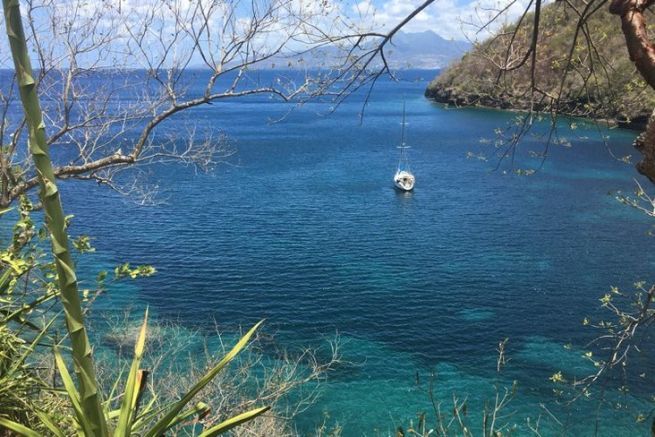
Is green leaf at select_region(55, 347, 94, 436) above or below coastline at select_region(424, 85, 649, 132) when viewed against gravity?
below

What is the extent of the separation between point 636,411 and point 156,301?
1416 centimetres

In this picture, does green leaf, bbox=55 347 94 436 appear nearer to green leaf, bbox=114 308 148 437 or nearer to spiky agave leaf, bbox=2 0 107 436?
green leaf, bbox=114 308 148 437

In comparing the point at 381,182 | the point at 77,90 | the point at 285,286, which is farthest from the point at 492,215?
the point at 77,90

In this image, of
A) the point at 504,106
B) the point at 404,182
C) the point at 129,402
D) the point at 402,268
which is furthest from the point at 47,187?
the point at 404,182

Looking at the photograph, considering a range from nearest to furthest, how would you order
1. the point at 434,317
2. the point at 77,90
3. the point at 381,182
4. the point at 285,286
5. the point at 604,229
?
1. the point at 77,90
2. the point at 434,317
3. the point at 285,286
4. the point at 604,229
5. the point at 381,182

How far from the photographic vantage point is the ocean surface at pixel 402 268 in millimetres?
15039

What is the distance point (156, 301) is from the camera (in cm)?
1966

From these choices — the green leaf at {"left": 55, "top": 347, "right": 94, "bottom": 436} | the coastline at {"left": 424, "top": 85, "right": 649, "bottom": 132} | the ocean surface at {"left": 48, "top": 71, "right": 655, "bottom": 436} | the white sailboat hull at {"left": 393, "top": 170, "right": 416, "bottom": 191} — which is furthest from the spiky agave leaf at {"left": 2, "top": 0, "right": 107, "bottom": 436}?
the white sailboat hull at {"left": 393, "top": 170, "right": 416, "bottom": 191}

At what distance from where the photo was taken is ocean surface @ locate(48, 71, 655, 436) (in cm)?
1504

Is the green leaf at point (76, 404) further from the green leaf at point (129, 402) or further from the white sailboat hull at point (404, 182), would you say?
the white sailboat hull at point (404, 182)

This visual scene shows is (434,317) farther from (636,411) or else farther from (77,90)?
(77,90)

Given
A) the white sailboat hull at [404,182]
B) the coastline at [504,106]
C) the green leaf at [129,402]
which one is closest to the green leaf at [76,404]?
the green leaf at [129,402]

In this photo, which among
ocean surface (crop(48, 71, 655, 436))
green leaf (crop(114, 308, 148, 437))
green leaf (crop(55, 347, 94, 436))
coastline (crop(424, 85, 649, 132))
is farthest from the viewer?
ocean surface (crop(48, 71, 655, 436))

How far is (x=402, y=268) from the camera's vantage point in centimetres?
2211
